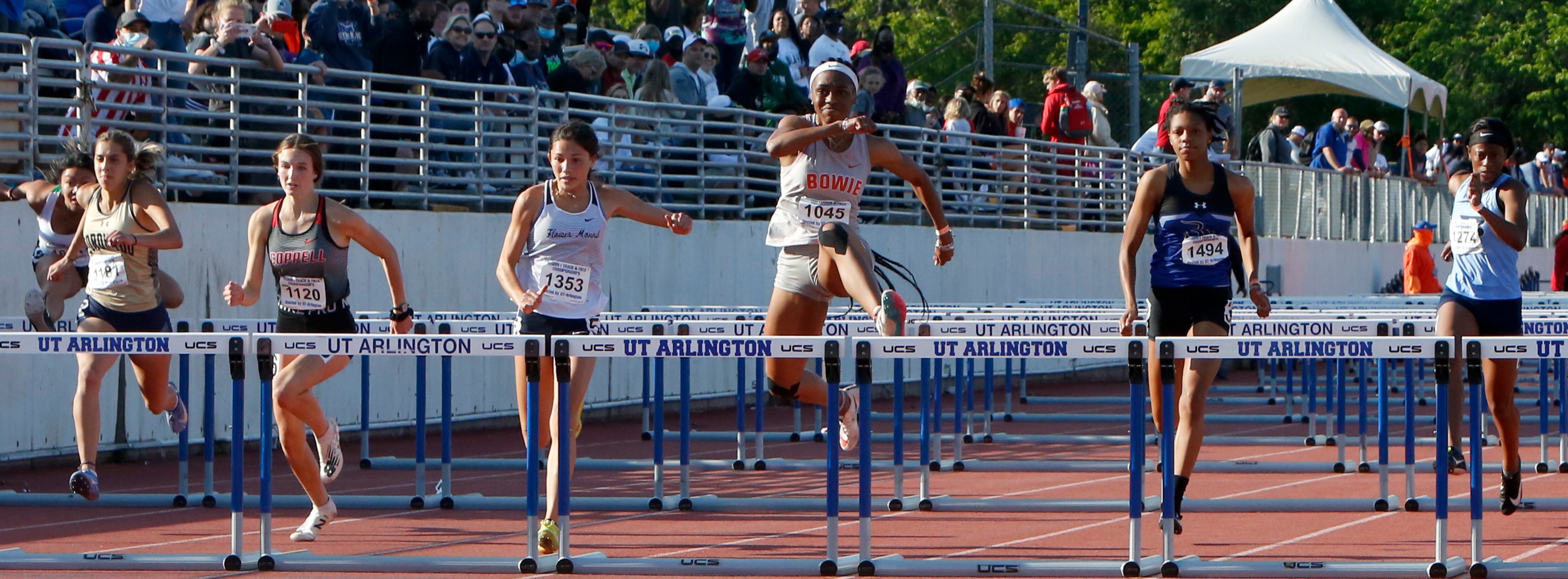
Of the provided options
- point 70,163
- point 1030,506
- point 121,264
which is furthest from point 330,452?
point 1030,506

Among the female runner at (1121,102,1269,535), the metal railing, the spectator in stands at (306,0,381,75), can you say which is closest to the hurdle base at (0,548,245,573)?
the female runner at (1121,102,1269,535)

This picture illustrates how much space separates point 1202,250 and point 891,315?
1.32 m

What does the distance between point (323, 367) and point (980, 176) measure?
15.0 m

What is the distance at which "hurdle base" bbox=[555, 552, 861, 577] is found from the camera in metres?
7.79

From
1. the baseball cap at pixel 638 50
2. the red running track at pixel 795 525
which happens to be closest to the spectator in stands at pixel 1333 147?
the baseball cap at pixel 638 50

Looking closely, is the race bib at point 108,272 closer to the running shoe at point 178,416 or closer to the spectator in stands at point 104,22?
the running shoe at point 178,416

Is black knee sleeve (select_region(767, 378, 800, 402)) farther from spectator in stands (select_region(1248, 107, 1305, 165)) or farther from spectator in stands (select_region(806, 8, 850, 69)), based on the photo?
spectator in stands (select_region(1248, 107, 1305, 165))

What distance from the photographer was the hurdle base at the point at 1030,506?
990cm

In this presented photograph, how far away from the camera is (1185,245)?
→ 8.41m

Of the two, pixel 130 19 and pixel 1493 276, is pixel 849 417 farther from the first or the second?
pixel 130 19

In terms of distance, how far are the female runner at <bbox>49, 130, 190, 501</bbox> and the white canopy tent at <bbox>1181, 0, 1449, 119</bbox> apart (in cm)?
1875

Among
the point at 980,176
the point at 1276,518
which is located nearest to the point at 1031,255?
the point at 980,176

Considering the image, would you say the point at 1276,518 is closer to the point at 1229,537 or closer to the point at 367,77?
the point at 1229,537

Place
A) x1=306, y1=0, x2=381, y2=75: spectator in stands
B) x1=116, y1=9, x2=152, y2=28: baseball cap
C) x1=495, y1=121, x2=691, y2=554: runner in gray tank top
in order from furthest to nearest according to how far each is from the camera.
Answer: x1=306, y1=0, x2=381, y2=75: spectator in stands < x1=116, y1=9, x2=152, y2=28: baseball cap < x1=495, y1=121, x2=691, y2=554: runner in gray tank top
